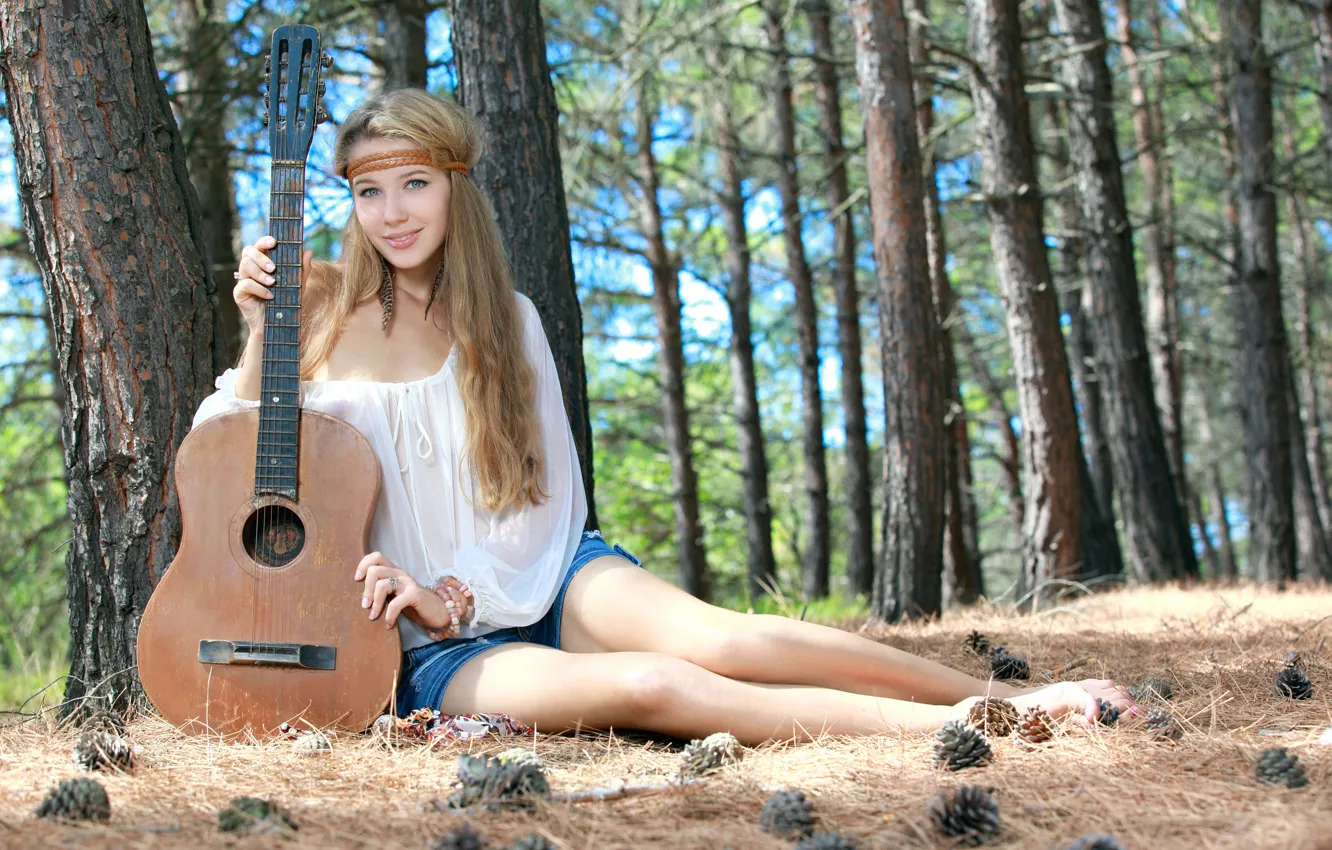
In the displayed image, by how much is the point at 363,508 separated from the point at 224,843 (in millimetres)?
1044

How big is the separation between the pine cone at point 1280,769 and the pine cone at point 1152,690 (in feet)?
2.35

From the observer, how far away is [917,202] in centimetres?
569

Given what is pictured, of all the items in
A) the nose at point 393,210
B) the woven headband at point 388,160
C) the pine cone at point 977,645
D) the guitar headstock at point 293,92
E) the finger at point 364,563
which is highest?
the guitar headstock at point 293,92


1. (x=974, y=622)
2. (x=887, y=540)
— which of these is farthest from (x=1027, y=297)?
(x=974, y=622)

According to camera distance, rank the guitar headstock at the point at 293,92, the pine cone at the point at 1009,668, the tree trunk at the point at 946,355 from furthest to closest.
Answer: the tree trunk at the point at 946,355 → the pine cone at the point at 1009,668 → the guitar headstock at the point at 293,92

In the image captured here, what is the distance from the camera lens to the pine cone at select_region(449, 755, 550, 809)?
6.29ft

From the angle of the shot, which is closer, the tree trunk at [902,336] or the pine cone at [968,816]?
the pine cone at [968,816]

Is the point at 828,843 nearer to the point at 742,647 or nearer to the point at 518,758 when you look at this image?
the point at 518,758

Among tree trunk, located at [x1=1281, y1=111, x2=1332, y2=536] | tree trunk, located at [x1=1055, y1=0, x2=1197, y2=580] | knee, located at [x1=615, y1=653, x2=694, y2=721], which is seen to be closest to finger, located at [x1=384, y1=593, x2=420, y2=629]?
knee, located at [x1=615, y1=653, x2=694, y2=721]

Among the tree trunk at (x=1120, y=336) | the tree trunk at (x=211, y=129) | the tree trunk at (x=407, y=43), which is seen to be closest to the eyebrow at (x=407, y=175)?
the tree trunk at (x=211, y=129)

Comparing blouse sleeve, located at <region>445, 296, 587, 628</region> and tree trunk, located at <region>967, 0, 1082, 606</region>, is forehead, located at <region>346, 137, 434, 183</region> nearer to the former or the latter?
blouse sleeve, located at <region>445, 296, 587, 628</region>

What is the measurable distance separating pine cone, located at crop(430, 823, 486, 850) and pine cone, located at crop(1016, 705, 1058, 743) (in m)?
1.25

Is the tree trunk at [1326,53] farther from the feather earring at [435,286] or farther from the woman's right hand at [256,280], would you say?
the woman's right hand at [256,280]

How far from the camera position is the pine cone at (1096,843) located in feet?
5.15
